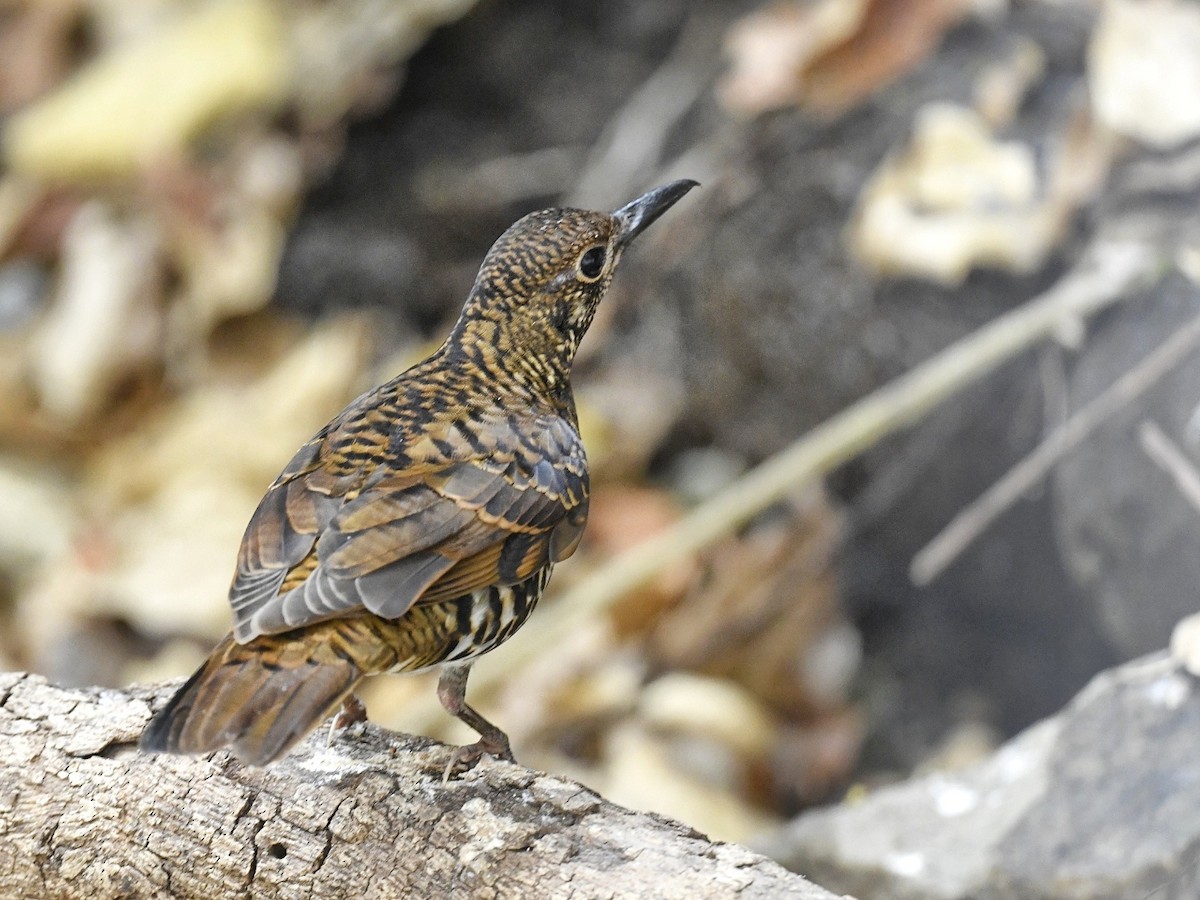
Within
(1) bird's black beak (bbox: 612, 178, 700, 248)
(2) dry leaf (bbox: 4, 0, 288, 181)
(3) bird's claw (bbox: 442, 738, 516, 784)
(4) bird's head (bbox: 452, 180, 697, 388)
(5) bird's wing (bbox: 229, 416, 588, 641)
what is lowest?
(3) bird's claw (bbox: 442, 738, 516, 784)

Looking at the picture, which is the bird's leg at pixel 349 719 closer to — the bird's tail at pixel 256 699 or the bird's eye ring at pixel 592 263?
the bird's tail at pixel 256 699

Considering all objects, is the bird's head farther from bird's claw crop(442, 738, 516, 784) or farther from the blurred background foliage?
the blurred background foliage

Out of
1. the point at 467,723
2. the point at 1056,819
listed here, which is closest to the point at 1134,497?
the point at 1056,819

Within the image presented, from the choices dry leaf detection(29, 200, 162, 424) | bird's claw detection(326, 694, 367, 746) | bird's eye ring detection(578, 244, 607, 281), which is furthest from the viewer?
dry leaf detection(29, 200, 162, 424)

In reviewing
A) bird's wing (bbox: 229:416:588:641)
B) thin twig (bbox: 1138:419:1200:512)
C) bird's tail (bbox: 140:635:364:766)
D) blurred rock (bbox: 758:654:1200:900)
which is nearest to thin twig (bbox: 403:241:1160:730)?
thin twig (bbox: 1138:419:1200:512)

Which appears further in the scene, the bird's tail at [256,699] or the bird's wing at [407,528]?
the bird's wing at [407,528]

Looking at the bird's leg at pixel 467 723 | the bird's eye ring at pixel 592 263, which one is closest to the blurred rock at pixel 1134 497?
the bird's eye ring at pixel 592 263

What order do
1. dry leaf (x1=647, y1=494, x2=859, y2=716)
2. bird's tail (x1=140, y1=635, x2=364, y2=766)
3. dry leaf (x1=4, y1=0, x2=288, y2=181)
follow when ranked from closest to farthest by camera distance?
bird's tail (x1=140, y1=635, x2=364, y2=766) < dry leaf (x1=647, y1=494, x2=859, y2=716) < dry leaf (x1=4, y1=0, x2=288, y2=181)
